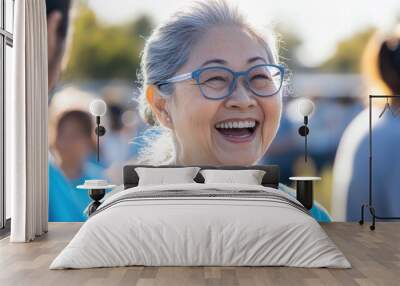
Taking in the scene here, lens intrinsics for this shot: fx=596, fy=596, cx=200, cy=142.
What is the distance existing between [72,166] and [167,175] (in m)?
1.46

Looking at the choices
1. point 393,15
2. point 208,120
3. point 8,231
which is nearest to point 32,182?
point 8,231

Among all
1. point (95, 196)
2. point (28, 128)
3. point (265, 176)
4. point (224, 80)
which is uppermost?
point (224, 80)

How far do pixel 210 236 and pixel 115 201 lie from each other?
3.67 feet

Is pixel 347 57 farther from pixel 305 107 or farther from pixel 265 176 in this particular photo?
pixel 265 176

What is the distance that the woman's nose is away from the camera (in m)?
7.45

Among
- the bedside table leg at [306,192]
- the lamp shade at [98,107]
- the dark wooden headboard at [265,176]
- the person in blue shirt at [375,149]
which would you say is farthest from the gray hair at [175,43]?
the bedside table leg at [306,192]

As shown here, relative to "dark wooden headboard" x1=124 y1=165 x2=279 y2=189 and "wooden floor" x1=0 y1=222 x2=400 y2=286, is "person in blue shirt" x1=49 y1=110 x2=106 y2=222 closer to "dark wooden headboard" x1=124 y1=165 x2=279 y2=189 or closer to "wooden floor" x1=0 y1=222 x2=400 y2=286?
"dark wooden headboard" x1=124 y1=165 x2=279 y2=189

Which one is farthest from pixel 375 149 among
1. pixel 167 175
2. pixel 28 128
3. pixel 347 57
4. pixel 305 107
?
pixel 28 128

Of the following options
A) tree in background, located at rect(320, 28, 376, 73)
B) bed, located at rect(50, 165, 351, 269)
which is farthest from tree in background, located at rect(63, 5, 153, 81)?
bed, located at rect(50, 165, 351, 269)

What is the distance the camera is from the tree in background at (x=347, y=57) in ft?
25.4

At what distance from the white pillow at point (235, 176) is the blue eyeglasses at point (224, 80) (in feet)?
3.25

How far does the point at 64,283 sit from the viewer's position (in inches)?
168

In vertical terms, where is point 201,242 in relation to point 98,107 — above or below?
below

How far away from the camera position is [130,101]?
7.77 m
